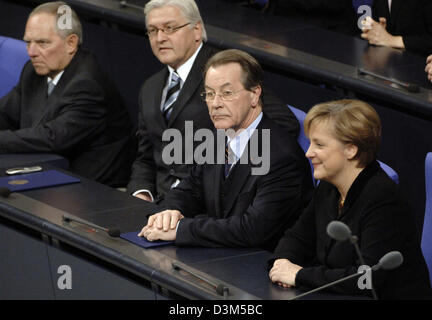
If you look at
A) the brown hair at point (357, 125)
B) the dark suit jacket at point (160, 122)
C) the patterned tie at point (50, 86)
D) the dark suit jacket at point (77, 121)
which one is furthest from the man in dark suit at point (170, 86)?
the brown hair at point (357, 125)

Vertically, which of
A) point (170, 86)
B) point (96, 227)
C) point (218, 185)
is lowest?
point (96, 227)

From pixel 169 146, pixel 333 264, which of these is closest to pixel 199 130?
pixel 169 146

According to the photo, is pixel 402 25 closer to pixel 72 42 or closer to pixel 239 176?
pixel 72 42

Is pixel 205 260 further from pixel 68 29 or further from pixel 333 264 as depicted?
pixel 68 29

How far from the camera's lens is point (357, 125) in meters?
2.83

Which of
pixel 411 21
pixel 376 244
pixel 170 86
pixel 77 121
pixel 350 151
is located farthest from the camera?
pixel 411 21

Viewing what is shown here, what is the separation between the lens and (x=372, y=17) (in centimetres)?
513

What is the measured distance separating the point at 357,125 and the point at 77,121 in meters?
1.94

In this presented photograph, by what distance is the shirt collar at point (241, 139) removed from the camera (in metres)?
3.37

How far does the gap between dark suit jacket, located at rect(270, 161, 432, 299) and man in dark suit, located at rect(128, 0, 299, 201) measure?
1198mm

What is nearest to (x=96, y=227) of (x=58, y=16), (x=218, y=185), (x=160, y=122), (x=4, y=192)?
(x=218, y=185)

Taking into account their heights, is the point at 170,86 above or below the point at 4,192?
above

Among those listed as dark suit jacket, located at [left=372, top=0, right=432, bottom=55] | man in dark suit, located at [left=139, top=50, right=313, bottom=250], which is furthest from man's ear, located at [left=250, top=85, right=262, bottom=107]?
dark suit jacket, located at [left=372, top=0, right=432, bottom=55]

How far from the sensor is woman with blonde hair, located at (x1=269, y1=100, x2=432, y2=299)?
2754 mm
